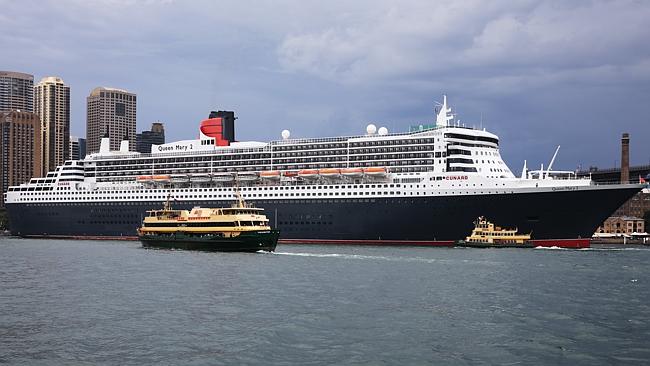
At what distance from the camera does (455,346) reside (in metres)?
23.9

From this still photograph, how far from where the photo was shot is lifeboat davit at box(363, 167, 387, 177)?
79.4m

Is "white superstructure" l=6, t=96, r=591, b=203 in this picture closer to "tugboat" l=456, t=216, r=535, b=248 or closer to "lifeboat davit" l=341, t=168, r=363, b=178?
"lifeboat davit" l=341, t=168, r=363, b=178

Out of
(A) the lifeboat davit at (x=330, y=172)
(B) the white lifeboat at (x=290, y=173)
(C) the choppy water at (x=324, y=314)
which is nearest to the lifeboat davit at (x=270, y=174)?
(B) the white lifeboat at (x=290, y=173)

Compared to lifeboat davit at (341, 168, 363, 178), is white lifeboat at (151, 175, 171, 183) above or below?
below

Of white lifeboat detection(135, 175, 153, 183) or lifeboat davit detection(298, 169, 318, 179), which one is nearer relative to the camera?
lifeboat davit detection(298, 169, 318, 179)

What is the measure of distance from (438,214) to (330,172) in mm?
14661

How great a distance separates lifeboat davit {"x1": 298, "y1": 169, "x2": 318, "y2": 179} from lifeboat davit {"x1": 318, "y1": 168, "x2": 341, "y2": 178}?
699mm

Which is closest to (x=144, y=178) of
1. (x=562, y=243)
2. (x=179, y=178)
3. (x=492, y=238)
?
(x=179, y=178)

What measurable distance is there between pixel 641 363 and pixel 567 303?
36.2ft

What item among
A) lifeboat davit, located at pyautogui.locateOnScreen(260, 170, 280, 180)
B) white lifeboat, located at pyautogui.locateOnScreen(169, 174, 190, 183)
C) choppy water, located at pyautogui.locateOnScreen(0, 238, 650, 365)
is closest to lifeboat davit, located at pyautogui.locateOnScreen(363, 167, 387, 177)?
lifeboat davit, located at pyautogui.locateOnScreen(260, 170, 280, 180)

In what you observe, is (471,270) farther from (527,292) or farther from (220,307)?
(220,307)

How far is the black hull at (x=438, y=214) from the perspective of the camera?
231 ft

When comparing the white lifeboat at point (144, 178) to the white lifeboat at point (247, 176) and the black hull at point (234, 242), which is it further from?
the black hull at point (234, 242)

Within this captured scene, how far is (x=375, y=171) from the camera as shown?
79688 millimetres
